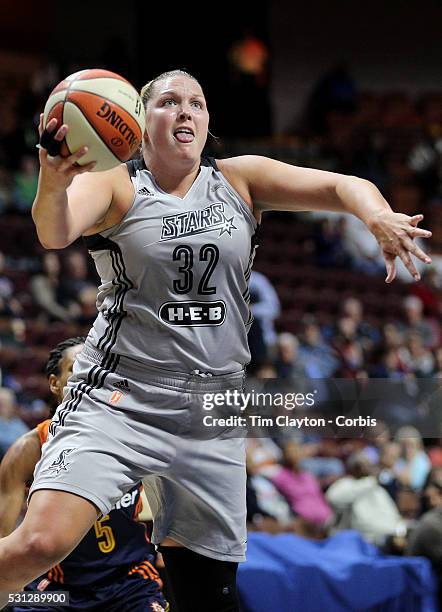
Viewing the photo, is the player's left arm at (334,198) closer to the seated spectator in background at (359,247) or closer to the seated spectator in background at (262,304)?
the seated spectator in background at (262,304)

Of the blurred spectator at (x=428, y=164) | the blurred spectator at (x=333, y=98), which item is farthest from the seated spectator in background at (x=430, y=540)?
the blurred spectator at (x=333, y=98)

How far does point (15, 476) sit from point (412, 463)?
17.1 ft

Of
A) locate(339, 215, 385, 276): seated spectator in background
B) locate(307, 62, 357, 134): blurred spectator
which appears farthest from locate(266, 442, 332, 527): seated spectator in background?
locate(307, 62, 357, 134): blurred spectator

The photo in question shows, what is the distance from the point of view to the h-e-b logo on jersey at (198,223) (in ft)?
11.0

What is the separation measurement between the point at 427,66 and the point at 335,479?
43.0 feet

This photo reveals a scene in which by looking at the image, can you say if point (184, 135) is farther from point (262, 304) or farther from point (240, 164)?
point (262, 304)

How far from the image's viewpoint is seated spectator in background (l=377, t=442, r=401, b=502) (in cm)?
762

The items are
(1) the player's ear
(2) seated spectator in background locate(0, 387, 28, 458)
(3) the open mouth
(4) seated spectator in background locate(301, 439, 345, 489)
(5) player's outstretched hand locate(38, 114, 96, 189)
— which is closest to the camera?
(5) player's outstretched hand locate(38, 114, 96, 189)

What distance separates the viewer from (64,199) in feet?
9.87

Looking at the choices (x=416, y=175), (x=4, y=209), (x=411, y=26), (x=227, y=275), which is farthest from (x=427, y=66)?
(x=227, y=275)

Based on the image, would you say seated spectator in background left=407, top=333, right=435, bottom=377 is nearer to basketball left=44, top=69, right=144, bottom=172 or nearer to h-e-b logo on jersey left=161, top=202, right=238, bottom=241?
h-e-b logo on jersey left=161, top=202, right=238, bottom=241

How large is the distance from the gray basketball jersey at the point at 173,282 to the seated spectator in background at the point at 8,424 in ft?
13.6

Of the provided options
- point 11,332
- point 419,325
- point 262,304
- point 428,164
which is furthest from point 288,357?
point 428,164

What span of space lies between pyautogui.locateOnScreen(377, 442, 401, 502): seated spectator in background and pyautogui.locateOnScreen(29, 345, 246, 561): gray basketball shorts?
434 centimetres
